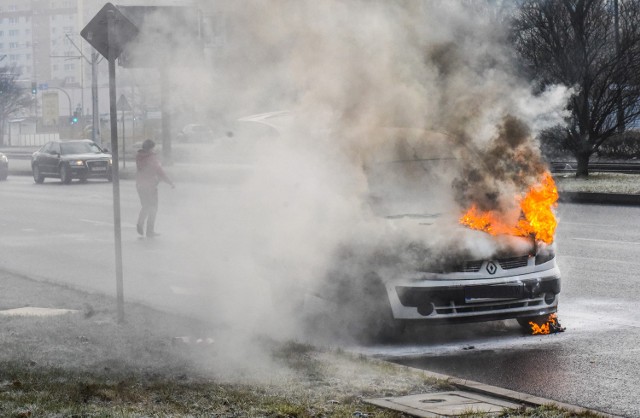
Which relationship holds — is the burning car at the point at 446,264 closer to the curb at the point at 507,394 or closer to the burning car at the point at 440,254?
the burning car at the point at 440,254

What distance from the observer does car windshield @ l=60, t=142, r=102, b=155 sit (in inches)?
1470

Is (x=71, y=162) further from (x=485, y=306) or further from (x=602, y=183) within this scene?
(x=485, y=306)

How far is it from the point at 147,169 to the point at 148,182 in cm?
26

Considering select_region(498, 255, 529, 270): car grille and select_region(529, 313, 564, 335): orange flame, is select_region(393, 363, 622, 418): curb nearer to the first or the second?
select_region(498, 255, 529, 270): car grille

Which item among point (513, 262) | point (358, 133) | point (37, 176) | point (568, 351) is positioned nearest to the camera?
point (568, 351)

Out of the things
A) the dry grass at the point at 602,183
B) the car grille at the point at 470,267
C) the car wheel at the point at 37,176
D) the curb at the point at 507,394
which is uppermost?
the car grille at the point at 470,267

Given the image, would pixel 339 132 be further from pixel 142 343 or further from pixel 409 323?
pixel 142 343

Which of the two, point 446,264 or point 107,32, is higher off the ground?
point 107,32

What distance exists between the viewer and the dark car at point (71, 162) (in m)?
36.3

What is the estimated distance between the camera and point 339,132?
9164mm

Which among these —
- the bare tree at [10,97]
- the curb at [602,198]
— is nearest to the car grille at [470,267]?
the curb at [602,198]

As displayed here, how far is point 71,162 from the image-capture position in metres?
36.4

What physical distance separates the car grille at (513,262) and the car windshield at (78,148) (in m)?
30.6

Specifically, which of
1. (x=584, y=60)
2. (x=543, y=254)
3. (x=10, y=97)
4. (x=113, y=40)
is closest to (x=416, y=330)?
(x=543, y=254)
